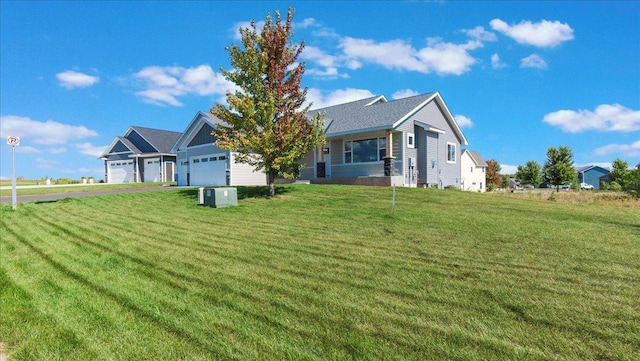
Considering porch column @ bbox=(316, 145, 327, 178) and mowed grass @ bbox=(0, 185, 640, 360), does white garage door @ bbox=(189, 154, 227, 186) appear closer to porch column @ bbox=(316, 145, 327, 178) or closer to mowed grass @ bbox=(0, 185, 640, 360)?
porch column @ bbox=(316, 145, 327, 178)

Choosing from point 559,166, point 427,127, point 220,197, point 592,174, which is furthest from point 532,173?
point 220,197

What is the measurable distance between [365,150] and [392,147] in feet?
6.42

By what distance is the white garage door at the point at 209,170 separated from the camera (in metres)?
25.2

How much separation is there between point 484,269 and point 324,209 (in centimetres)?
704

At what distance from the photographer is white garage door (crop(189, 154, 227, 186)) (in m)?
25.2

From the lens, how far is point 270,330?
11.1 feet

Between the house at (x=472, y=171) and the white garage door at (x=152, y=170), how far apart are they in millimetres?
30916

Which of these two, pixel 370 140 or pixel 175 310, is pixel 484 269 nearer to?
pixel 175 310

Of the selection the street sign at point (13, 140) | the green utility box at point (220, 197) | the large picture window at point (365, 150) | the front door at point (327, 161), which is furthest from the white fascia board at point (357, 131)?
the street sign at point (13, 140)

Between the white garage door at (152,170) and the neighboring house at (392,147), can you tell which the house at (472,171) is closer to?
the neighboring house at (392,147)

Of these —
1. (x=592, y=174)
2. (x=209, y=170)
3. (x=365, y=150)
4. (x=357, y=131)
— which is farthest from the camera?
(x=592, y=174)

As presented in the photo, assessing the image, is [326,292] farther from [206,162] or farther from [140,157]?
[140,157]

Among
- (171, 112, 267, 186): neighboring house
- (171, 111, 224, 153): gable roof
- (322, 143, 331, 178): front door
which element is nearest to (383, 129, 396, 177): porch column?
(322, 143, 331, 178): front door

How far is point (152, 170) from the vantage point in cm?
3712
